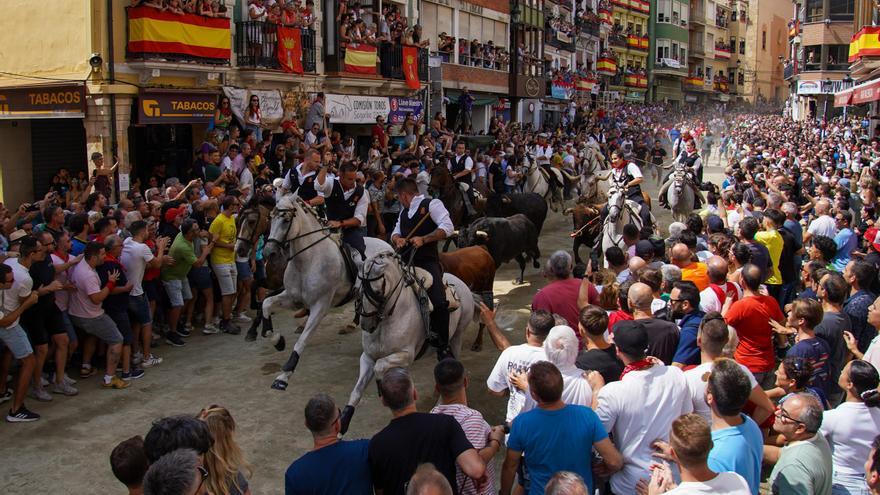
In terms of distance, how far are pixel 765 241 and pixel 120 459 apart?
26.9ft

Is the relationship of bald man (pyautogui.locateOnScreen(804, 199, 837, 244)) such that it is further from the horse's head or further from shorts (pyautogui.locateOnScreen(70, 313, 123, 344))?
shorts (pyautogui.locateOnScreen(70, 313, 123, 344))

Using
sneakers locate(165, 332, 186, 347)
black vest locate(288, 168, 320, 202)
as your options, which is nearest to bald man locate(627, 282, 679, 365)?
black vest locate(288, 168, 320, 202)

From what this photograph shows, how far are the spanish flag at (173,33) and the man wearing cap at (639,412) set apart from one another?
1376 centimetres

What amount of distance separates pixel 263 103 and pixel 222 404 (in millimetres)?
11842

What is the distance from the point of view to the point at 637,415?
4.79 metres

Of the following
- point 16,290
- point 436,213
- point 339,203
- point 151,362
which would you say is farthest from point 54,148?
point 436,213

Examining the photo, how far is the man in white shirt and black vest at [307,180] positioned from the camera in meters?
9.61

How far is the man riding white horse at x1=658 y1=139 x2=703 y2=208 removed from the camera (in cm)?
1792

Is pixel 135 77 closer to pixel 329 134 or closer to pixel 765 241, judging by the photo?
pixel 329 134

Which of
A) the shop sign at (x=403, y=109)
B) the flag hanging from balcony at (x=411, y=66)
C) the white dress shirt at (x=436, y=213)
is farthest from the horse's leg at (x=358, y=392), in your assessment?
the flag hanging from balcony at (x=411, y=66)

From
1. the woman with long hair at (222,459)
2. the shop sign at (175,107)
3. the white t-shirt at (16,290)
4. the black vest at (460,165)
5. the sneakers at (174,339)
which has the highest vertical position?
the shop sign at (175,107)

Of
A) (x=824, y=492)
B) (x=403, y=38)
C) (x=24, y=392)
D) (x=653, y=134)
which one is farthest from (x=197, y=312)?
(x=653, y=134)

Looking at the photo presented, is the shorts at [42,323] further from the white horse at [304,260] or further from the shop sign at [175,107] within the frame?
the shop sign at [175,107]

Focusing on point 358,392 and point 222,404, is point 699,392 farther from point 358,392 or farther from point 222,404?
point 222,404
